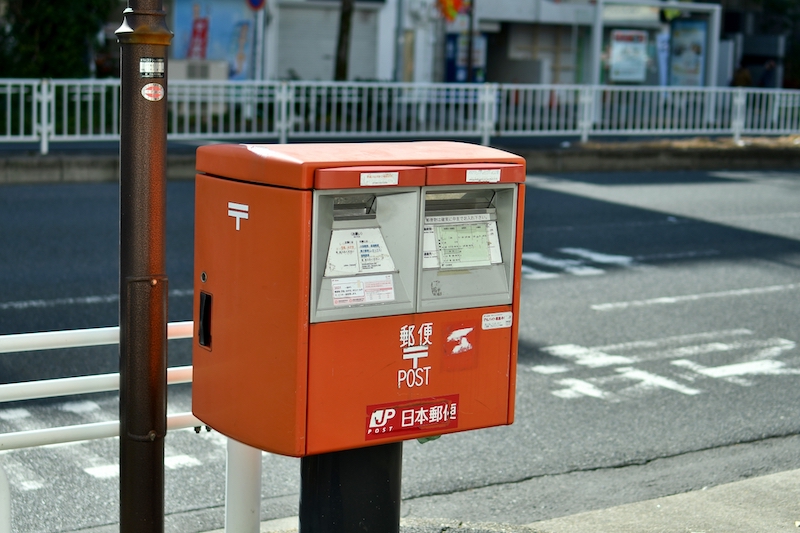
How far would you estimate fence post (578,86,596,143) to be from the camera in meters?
18.7

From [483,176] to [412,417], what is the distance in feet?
2.54

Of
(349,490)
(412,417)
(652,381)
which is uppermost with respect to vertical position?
(412,417)

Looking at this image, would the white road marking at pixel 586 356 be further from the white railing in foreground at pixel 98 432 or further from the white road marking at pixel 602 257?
the white railing in foreground at pixel 98 432

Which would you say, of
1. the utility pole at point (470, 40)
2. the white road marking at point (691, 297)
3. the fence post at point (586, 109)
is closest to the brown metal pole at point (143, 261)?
the white road marking at point (691, 297)

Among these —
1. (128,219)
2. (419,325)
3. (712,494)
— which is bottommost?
(712,494)

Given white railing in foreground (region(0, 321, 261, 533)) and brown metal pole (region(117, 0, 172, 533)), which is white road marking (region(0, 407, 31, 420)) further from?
brown metal pole (region(117, 0, 172, 533))

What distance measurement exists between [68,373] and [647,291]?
15.7 feet

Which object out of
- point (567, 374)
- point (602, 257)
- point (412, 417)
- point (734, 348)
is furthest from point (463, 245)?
point (602, 257)

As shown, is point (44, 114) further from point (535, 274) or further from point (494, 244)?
point (494, 244)

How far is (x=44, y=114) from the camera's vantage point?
14.5 metres

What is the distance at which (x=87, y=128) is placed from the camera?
15234 millimetres

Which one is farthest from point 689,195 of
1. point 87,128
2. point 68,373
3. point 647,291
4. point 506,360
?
point 506,360

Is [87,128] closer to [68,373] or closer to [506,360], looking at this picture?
[68,373]

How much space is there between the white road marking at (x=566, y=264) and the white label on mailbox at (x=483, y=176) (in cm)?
652
